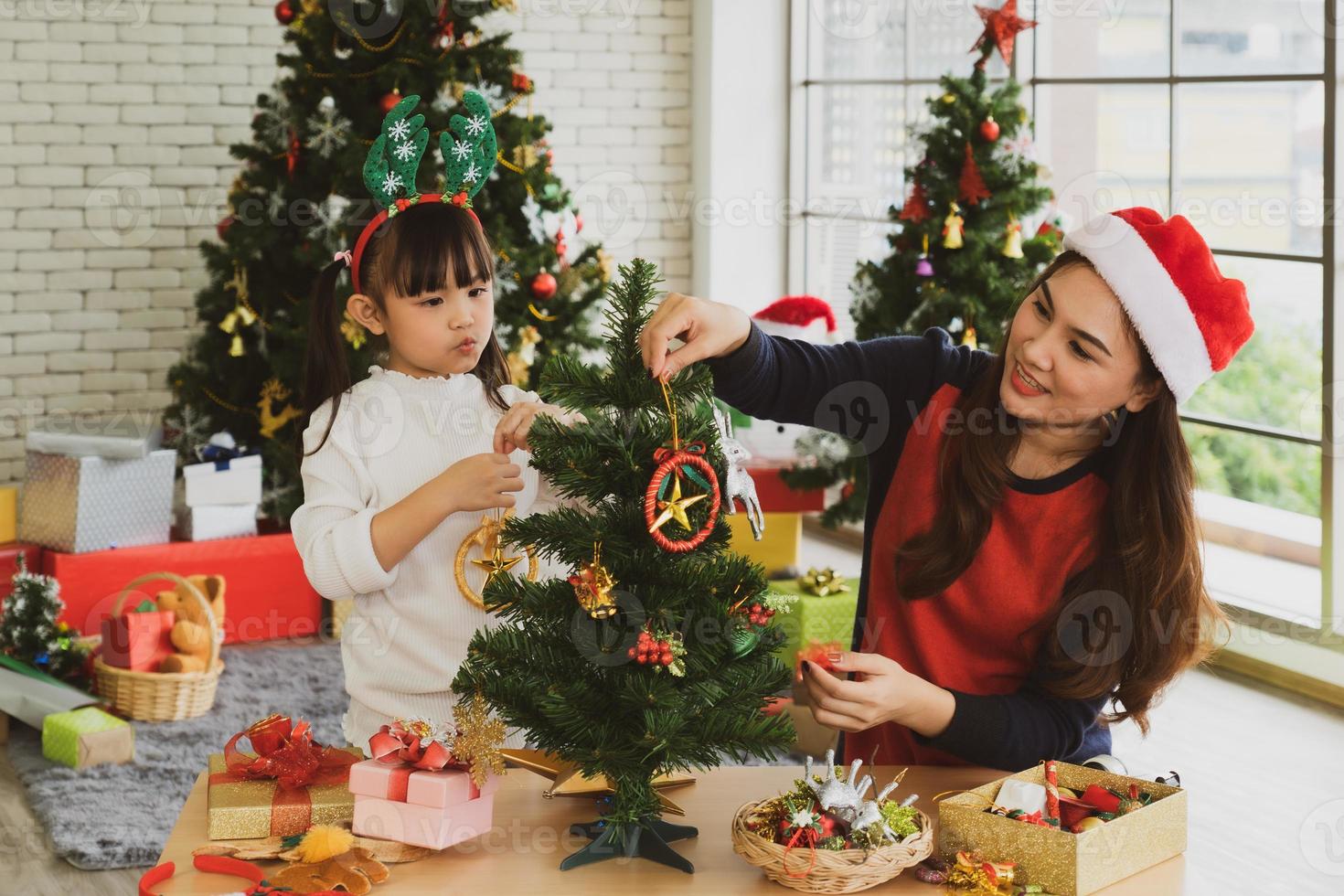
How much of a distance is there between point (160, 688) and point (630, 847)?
8.78 ft

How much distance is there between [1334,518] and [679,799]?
3.08m

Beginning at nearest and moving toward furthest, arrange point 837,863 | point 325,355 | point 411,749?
point 837,863
point 411,749
point 325,355

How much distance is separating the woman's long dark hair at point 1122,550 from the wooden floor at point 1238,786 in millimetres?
1185

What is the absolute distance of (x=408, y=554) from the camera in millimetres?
1809

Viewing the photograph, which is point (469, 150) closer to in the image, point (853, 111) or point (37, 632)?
point (37, 632)

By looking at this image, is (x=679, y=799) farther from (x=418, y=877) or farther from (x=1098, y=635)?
(x=1098, y=635)

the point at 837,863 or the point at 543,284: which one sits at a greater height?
the point at 543,284

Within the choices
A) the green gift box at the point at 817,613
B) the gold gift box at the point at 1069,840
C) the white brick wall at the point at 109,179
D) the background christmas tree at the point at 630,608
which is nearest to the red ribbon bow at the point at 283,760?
the background christmas tree at the point at 630,608

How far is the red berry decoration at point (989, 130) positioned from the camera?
3.95m

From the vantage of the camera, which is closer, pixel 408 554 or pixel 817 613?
pixel 408 554

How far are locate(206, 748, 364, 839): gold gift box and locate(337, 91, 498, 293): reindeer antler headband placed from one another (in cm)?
76

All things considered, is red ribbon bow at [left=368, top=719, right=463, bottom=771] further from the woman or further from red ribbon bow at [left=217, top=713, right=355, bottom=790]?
the woman

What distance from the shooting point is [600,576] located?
1.30m

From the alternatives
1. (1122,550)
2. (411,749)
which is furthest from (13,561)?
(1122,550)
